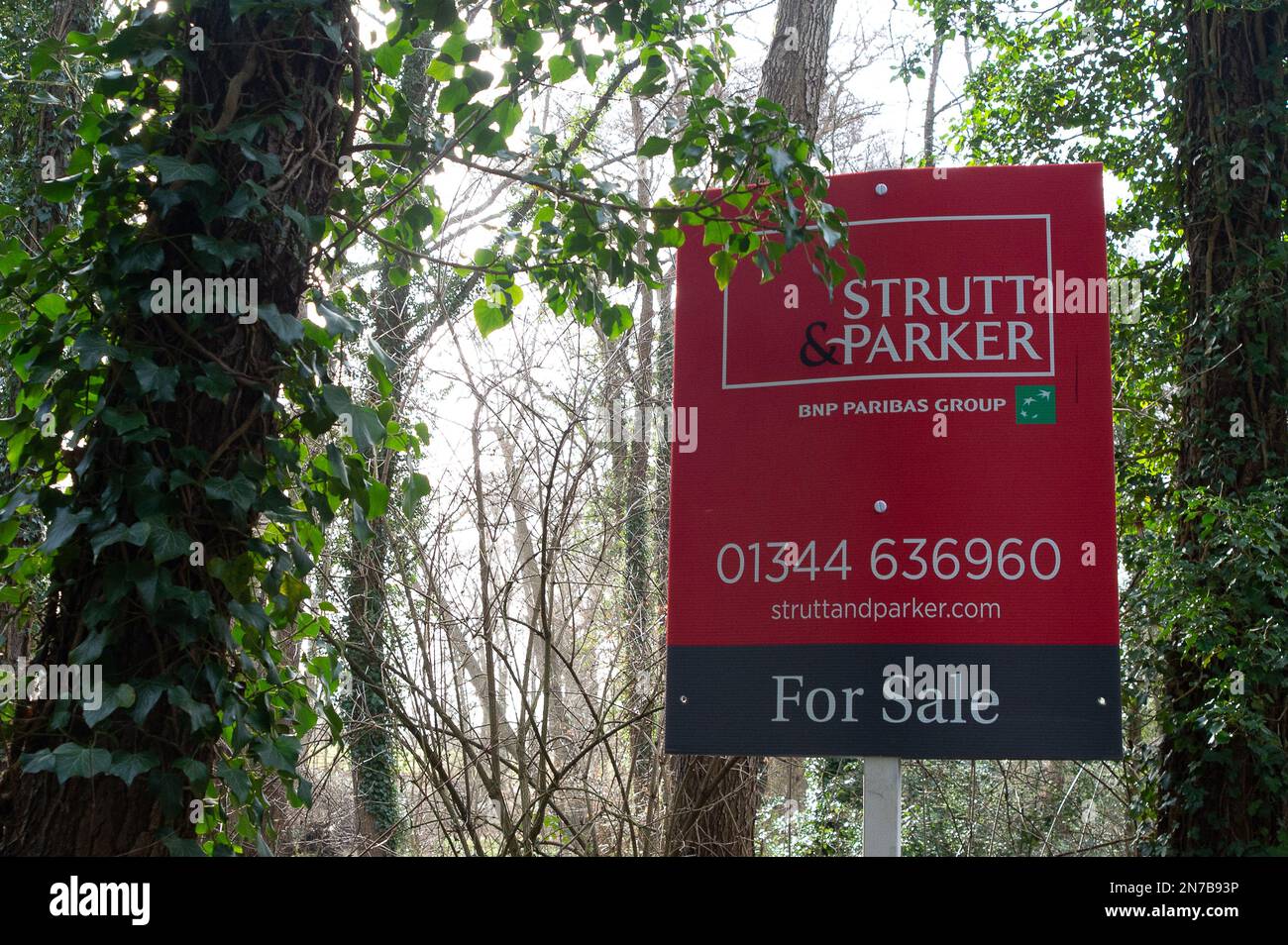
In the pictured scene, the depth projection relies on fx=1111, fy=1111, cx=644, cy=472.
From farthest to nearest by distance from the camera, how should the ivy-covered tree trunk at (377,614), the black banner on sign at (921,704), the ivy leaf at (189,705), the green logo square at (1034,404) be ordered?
the ivy-covered tree trunk at (377,614) → the green logo square at (1034,404) → the black banner on sign at (921,704) → the ivy leaf at (189,705)

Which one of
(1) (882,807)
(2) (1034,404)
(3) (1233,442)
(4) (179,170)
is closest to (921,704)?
(1) (882,807)

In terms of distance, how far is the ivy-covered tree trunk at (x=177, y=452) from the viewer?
1.88m

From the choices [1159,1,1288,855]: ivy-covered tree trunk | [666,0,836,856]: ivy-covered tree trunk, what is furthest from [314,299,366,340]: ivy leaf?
[1159,1,1288,855]: ivy-covered tree trunk

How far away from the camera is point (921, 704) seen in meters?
2.64

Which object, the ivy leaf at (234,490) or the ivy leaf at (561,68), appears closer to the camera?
the ivy leaf at (234,490)

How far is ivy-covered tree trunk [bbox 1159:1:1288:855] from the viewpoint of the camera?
4.06 m

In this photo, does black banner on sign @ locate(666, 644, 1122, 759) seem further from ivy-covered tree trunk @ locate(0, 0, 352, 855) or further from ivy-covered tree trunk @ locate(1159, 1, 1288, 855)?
ivy-covered tree trunk @ locate(1159, 1, 1288, 855)

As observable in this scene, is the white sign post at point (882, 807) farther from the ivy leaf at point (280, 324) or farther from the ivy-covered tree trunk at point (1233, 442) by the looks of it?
the ivy-covered tree trunk at point (1233, 442)

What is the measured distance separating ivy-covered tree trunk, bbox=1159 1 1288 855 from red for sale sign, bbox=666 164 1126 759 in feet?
5.87

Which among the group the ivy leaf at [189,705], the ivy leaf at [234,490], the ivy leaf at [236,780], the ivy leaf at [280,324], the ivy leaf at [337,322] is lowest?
the ivy leaf at [236,780]

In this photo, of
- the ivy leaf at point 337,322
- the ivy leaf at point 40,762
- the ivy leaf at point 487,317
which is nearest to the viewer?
the ivy leaf at point 40,762

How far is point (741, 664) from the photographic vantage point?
2773mm

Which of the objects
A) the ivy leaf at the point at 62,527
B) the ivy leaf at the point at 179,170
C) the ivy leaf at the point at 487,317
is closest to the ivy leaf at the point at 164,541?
the ivy leaf at the point at 62,527

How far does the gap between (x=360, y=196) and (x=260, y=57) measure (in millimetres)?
682
